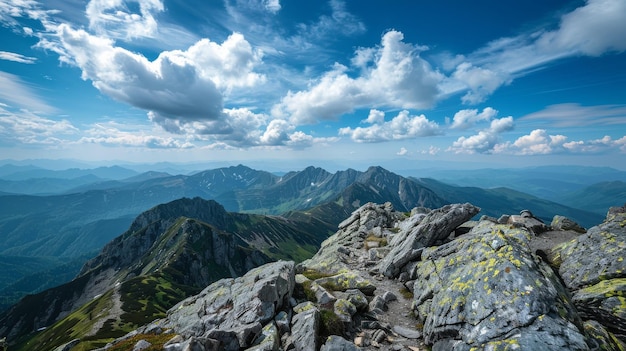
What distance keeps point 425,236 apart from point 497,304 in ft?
53.1

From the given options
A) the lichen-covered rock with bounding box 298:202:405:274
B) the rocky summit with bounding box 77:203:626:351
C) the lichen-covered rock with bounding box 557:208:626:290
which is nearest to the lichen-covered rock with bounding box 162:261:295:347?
the rocky summit with bounding box 77:203:626:351

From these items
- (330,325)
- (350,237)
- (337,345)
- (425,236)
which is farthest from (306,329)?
(350,237)

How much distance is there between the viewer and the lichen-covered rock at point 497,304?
13.1 m

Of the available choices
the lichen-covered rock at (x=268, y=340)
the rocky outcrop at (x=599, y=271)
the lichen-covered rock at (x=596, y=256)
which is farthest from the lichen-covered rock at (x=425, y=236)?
the lichen-covered rock at (x=268, y=340)

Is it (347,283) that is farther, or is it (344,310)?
(347,283)

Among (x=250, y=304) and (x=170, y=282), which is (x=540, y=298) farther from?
(x=170, y=282)

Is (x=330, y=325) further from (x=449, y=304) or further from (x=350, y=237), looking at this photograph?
(x=350, y=237)

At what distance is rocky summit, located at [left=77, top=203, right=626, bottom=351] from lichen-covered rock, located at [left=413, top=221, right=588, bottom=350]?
5 centimetres

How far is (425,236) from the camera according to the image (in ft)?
102

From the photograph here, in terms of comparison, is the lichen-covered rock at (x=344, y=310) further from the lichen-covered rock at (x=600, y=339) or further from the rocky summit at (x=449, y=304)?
the lichen-covered rock at (x=600, y=339)

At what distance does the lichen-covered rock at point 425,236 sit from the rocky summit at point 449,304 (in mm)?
214

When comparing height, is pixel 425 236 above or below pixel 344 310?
above

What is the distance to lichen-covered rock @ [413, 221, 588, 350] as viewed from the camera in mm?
13133

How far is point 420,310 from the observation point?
2095cm
